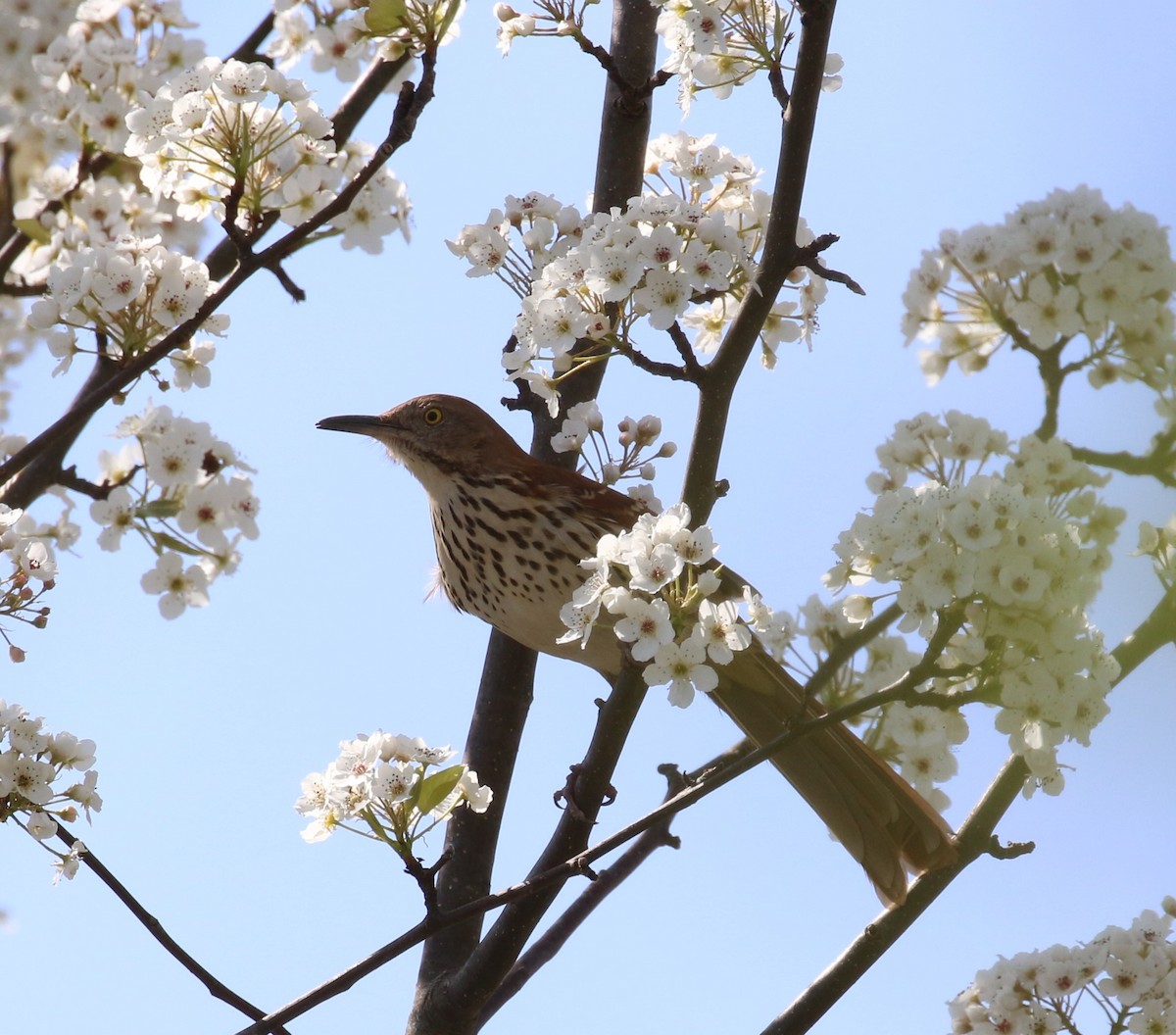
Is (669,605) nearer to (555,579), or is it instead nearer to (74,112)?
(555,579)

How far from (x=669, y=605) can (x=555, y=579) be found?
1.67m

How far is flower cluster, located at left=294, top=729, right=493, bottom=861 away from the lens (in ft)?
8.68

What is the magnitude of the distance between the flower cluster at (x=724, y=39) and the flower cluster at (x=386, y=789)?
1508 mm

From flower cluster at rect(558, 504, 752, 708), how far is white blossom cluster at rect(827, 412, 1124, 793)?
270 mm

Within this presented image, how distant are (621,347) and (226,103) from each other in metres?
0.99

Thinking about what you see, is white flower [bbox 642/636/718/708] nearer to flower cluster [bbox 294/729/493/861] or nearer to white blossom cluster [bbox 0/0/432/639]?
flower cluster [bbox 294/729/493/861]

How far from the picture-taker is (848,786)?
3600 mm

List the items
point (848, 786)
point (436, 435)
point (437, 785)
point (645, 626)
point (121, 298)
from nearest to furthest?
point (645, 626) < point (437, 785) < point (121, 298) < point (848, 786) < point (436, 435)

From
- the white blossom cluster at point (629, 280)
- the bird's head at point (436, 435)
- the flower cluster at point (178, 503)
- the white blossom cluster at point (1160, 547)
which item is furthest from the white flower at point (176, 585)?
the white blossom cluster at point (1160, 547)

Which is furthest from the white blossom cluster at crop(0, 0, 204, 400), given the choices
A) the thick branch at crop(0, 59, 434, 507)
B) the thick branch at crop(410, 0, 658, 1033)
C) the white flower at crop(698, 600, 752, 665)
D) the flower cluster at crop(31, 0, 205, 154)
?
the white flower at crop(698, 600, 752, 665)

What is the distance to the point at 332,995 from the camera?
2496 mm

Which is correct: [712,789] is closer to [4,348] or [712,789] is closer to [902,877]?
[902,877]

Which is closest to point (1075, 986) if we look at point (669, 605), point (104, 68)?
point (669, 605)

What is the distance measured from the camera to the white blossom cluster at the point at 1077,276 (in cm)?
220
